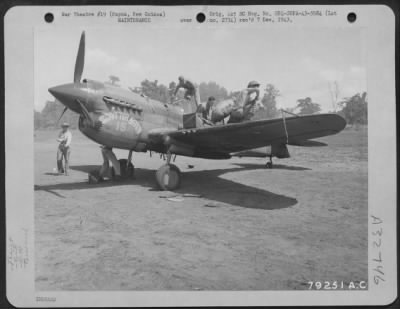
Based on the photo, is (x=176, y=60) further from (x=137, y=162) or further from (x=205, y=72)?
(x=137, y=162)

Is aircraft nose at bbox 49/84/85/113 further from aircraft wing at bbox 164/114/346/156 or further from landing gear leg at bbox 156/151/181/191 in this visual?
landing gear leg at bbox 156/151/181/191

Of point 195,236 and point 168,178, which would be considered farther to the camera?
point 168,178

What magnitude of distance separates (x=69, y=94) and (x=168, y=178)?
2122 millimetres

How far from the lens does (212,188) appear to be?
5.18 meters

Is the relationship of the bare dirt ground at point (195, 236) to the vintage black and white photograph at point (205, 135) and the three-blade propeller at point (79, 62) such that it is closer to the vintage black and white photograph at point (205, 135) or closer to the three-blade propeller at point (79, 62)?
the vintage black and white photograph at point (205, 135)

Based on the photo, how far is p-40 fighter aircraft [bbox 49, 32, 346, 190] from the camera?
368 centimetres

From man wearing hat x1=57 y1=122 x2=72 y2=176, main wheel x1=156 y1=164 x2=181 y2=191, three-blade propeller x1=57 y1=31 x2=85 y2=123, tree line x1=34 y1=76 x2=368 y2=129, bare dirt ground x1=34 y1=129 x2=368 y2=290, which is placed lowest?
bare dirt ground x1=34 y1=129 x2=368 y2=290

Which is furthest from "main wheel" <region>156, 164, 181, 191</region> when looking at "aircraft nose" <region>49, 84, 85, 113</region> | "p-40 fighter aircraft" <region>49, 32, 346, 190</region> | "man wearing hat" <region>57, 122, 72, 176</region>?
"aircraft nose" <region>49, 84, 85, 113</region>

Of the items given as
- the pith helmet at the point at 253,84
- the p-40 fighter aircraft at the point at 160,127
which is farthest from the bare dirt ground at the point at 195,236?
the pith helmet at the point at 253,84

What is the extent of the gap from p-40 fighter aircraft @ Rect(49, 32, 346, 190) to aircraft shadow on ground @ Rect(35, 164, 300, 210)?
0.48 metres

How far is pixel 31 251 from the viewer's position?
3225mm

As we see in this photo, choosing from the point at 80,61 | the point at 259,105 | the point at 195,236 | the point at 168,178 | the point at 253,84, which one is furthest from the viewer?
the point at 168,178

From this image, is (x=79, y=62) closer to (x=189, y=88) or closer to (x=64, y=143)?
(x=64, y=143)

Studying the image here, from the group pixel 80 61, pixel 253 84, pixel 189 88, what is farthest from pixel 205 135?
pixel 80 61
